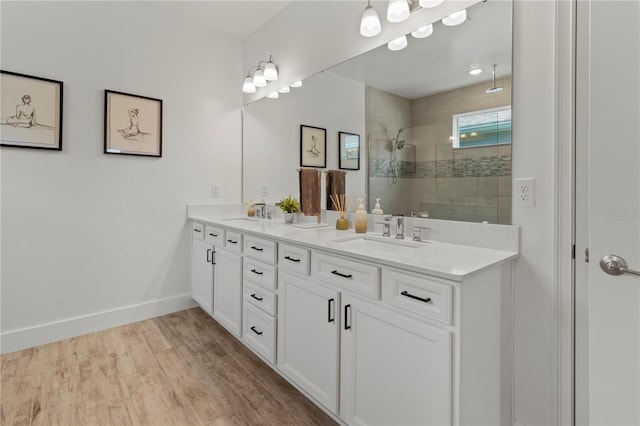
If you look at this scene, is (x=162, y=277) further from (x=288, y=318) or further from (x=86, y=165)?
(x=288, y=318)

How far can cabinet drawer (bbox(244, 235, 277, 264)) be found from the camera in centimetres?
192

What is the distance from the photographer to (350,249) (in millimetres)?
1475

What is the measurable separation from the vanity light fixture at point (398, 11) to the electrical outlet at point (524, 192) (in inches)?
42.0

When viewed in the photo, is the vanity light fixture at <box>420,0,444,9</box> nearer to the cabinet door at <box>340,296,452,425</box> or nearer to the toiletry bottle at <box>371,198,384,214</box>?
the toiletry bottle at <box>371,198,384,214</box>

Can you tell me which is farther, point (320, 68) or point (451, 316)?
point (320, 68)

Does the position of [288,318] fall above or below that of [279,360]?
above

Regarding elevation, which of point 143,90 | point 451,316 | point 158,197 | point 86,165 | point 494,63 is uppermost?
point 143,90

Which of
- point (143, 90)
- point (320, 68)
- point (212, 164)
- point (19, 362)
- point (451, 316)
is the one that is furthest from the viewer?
point (212, 164)

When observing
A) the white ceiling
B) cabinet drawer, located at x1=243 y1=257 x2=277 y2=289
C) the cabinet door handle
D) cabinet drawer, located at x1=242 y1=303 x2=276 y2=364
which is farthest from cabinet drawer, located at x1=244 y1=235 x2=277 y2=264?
the white ceiling

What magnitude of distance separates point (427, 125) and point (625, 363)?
1.25m

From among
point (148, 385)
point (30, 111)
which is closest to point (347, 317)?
point (148, 385)

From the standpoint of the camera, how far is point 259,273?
204 centimetres

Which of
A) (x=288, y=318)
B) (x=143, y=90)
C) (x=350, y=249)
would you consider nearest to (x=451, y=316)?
(x=350, y=249)

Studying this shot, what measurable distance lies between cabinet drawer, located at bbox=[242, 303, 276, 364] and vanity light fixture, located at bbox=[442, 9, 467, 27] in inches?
71.4
